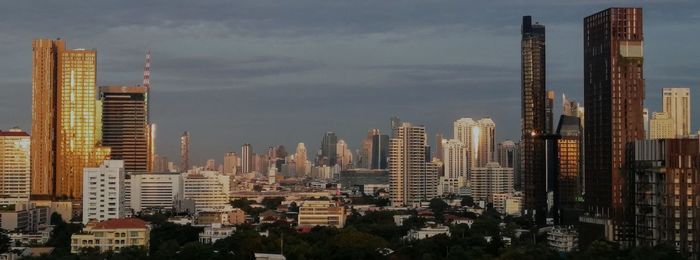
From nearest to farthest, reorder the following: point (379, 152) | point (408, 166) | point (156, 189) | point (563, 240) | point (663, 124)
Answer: point (563, 240)
point (663, 124)
point (156, 189)
point (408, 166)
point (379, 152)

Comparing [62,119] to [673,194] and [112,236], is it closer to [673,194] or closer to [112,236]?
[112,236]

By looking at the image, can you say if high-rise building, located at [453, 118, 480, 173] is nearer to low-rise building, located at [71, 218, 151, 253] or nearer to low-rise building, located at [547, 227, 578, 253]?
low-rise building, located at [547, 227, 578, 253]

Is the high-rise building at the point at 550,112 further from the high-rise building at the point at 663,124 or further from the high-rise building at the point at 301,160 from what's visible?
the high-rise building at the point at 301,160

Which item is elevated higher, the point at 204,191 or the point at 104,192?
the point at 104,192

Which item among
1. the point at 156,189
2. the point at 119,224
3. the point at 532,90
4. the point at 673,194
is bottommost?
the point at 119,224

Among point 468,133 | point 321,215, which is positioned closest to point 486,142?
point 468,133
